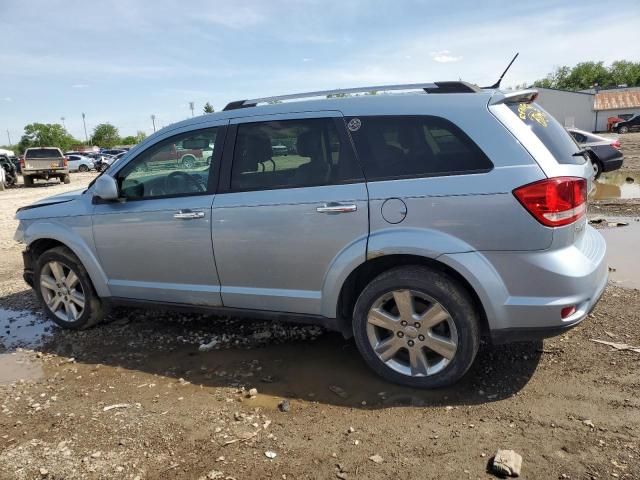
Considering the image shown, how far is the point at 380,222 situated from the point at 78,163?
43213 mm

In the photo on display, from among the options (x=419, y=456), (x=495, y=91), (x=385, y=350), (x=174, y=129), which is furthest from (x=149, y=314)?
(x=495, y=91)

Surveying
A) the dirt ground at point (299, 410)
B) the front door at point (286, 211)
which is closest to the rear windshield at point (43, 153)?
the dirt ground at point (299, 410)

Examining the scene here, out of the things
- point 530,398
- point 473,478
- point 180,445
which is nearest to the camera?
point 473,478

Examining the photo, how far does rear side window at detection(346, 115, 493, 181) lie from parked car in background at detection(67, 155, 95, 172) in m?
42.7

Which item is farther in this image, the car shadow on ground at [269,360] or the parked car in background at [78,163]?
the parked car in background at [78,163]

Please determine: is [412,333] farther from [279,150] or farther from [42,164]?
[42,164]

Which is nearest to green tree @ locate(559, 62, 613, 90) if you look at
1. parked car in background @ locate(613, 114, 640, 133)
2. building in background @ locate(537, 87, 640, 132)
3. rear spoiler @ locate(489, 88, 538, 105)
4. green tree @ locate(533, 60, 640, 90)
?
green tree @ locate(533, 60, 640, 90)

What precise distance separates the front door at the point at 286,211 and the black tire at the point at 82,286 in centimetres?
153

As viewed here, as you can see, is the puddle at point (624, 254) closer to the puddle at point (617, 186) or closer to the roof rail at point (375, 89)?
the puddle at point (617, 186)

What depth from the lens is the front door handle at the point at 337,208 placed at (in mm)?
3279

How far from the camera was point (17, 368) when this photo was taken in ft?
13.7

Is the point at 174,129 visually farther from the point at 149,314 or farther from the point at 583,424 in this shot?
the point at 583,424

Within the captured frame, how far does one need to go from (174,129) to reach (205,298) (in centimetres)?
140

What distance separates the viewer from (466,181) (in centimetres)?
302
